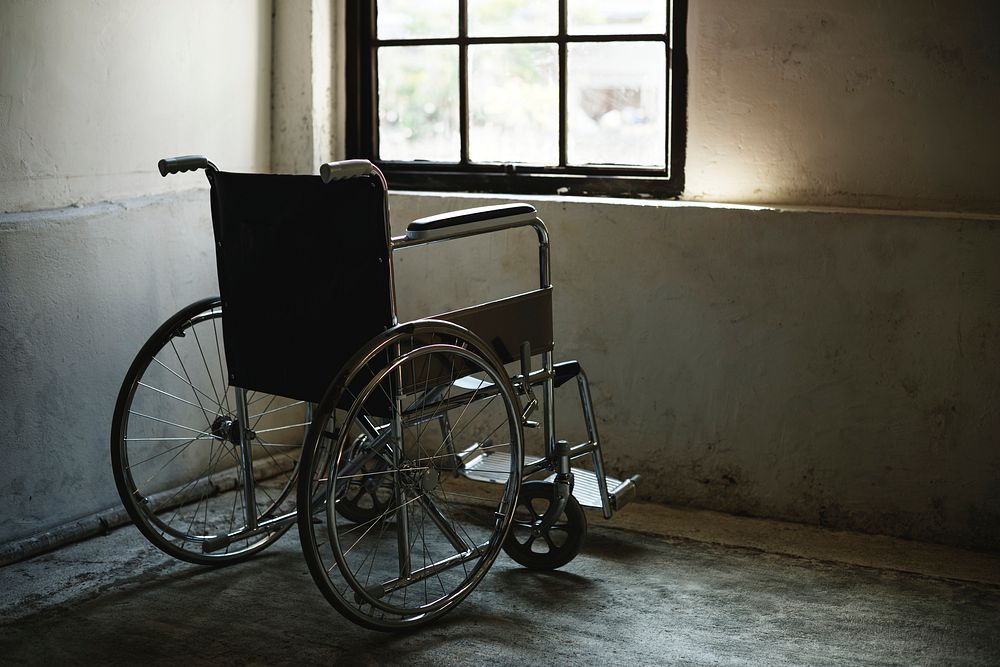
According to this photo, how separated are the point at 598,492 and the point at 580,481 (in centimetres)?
10

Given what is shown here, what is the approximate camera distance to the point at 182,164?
2.50m

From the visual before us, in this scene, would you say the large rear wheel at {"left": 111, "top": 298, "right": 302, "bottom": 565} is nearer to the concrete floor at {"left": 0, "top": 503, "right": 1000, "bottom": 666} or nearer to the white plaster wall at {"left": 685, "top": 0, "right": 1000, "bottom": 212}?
the concrete floor at {"left": 0, "top": 503, "right": 1000, "bottom": 666}

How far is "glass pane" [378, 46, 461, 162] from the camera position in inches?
138

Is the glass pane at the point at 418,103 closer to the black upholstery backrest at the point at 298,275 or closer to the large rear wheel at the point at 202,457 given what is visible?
the large rear wheel at the point at 202,457

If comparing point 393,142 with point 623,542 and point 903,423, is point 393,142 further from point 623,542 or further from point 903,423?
point 903,423

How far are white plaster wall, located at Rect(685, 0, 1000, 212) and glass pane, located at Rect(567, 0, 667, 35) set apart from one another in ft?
→ 0.48

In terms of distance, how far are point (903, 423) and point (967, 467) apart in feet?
0.61

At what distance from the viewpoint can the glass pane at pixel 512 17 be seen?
3.32 m

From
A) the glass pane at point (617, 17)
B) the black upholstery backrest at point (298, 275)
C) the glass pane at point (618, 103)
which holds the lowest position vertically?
the black upholstery backrest at point (298, 275)

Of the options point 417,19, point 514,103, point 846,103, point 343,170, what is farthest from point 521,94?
point 343,170

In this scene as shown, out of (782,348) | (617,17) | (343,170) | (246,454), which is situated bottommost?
(246,454)

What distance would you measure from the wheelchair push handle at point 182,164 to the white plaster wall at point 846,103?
1336mm

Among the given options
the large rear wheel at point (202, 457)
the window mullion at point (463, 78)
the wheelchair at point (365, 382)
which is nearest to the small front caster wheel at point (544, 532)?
the wheelchair at point (365, 382)

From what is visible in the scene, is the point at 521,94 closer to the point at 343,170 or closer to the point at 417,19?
the point at 417,19
